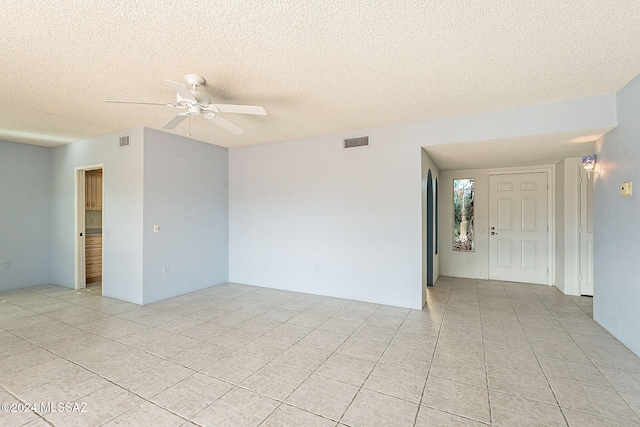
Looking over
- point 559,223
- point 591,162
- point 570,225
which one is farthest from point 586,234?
point 591,162

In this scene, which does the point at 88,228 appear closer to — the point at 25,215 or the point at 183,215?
the point at 25,215

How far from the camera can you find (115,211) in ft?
15.1

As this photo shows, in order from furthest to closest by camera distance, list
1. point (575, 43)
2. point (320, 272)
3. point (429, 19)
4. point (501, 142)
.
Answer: point (320, 272) < point (501, 142) < point (575, 43) < point (429, 19)

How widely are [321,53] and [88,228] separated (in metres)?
6.09

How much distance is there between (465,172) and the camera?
608 cm

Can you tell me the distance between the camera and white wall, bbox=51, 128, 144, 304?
4.31 m

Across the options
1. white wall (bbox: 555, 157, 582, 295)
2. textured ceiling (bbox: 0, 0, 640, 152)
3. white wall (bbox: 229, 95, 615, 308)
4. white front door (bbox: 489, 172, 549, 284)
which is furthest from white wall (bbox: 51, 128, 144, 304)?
white wall (bbox: 555, 157, 582, 295)

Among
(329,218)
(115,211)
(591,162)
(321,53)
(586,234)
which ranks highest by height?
(321,53)

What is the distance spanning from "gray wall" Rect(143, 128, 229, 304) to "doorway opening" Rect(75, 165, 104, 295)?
1.34 m

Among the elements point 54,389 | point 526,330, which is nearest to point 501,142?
point 526,330

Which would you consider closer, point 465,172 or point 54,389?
point 54,389

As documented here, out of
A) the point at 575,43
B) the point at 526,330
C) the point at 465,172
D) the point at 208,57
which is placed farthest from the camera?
the point at 465,172

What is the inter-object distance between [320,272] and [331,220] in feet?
2.90

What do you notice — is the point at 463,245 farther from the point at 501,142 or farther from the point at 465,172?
the point at 501,142
